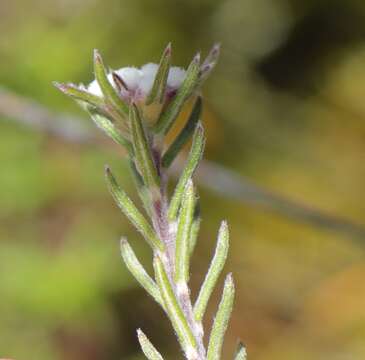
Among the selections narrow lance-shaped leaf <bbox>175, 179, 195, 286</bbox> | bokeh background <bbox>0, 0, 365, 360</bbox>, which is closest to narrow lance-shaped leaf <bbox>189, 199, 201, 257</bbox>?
narrow lance-shaped leaf <bbox>175, 179, 195, 286</bbox>

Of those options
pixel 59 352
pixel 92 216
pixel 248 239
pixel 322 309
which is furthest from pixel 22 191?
pixel 322 309

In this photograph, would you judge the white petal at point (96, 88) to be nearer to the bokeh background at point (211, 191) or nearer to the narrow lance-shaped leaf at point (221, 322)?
the narrow lance-shaped leaf at point (221, 322)

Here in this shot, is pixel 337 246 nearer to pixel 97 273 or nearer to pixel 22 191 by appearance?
pixel 97 273

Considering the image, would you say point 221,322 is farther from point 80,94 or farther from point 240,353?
point 80,94

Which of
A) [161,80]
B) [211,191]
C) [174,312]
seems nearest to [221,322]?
[174,312]

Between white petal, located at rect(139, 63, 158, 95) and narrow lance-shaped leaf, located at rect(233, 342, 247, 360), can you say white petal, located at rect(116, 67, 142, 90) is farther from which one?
narrow lance-shaped leaf, located at rect(233, 342, 247, 360)

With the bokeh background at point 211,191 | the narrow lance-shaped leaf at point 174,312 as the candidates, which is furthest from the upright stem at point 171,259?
the bokeh background at point 211,191
